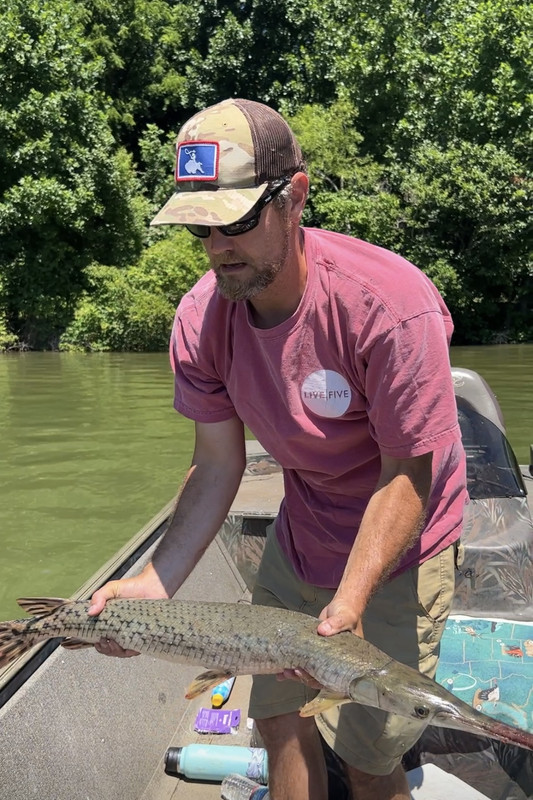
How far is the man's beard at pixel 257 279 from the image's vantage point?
225 cm

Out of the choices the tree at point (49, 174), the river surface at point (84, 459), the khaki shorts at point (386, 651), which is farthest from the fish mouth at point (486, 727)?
the tree at point (49, 174)

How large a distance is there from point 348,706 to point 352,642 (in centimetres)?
53

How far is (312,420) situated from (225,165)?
0.75 m

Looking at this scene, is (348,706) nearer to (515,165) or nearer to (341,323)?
(341,323)

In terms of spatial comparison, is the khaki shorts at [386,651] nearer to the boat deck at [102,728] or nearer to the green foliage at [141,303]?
the boat deck at [102,728]

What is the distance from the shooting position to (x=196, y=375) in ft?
8.82

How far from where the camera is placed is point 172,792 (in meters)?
3.34

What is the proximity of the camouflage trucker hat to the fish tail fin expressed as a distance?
1.28 m

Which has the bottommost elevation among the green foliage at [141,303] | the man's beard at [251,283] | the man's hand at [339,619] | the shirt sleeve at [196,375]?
the green foliage at [141,303]

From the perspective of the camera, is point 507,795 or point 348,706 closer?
point 348,706

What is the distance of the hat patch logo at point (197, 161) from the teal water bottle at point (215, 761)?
2245 millimetres

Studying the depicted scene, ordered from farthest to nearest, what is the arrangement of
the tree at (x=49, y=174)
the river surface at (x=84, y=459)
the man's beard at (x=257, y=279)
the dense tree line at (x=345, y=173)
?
the tree at (x=49, y=174)
the dense tree line at (x=345, y=173)
the river surface at (x=84, y=459)
the man's beard at (x=257, y=279)

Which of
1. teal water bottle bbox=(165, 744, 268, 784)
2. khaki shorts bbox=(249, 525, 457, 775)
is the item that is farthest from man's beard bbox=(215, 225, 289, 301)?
teal water bottle bbox=(165, 744, 268, 784)

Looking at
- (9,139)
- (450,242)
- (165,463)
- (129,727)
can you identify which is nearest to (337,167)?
(450,242)
